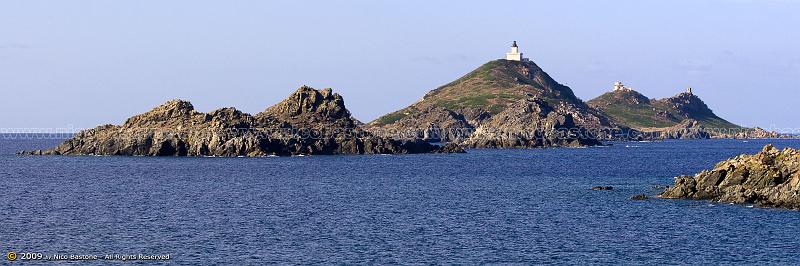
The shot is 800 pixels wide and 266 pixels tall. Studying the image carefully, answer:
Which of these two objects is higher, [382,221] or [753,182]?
[753,182]

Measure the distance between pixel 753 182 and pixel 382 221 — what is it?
39.3 m

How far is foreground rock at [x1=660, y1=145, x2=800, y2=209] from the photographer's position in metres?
99.2

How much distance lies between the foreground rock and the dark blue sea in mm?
2971

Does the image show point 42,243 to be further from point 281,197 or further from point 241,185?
point 241,185

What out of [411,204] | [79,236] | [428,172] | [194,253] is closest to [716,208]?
[411,204]

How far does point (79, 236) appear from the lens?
266ft

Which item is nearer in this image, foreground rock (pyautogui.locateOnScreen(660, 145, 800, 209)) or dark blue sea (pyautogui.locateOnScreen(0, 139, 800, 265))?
dark blue sea (pyautogui.locateOnScreen(0, 139, 800, 265))

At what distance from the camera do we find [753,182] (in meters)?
105

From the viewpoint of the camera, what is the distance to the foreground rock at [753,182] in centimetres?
9925

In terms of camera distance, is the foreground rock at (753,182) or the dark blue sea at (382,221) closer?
the dark blue sea at (382,221)

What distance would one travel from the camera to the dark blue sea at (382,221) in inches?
2894

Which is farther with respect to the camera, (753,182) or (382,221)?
(753,182)

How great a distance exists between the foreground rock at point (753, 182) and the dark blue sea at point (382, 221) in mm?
2971

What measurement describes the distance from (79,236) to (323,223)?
68.0 ft
